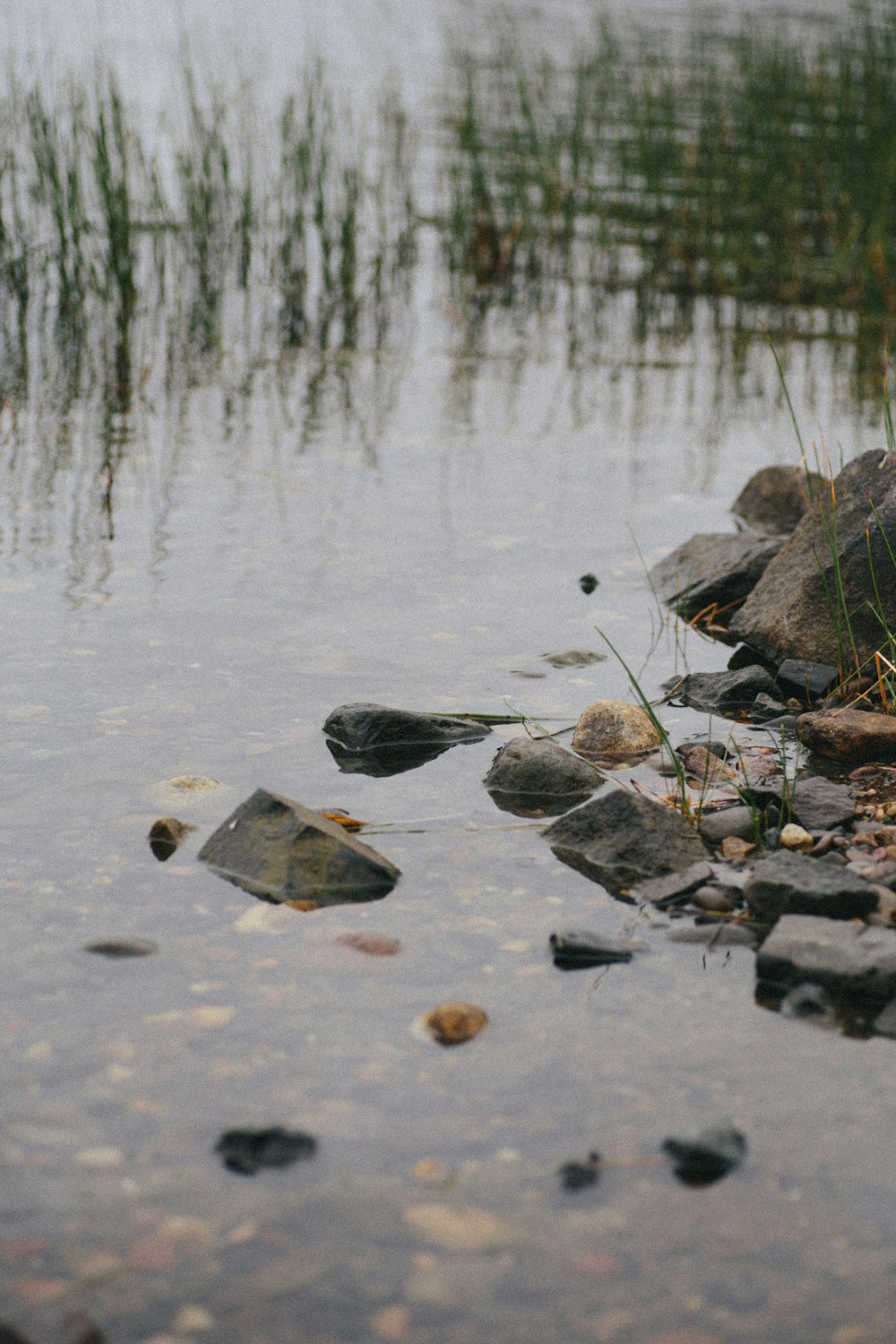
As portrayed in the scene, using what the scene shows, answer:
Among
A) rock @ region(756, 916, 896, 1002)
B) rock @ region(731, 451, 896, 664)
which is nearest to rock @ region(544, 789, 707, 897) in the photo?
rock @ region(756, 916, 896, 1002)

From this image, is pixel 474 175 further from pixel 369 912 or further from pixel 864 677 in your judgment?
pixel 369 912

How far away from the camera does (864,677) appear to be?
11.7 feet

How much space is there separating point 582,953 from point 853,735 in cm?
111

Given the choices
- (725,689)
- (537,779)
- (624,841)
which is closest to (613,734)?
(537,779)

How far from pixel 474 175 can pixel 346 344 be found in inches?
82.2

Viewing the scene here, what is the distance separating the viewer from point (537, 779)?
2.99m

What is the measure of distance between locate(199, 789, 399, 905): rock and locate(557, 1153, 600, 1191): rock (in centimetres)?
76

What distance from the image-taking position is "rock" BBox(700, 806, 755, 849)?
2762mm

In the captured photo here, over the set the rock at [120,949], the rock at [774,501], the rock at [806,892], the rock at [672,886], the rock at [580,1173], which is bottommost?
the rock at [580,1173]

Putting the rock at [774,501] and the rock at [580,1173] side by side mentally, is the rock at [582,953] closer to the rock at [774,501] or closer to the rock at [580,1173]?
the rock at [580,1173]

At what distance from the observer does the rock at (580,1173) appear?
6.00 feet

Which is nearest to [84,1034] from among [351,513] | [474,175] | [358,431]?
[351,513]

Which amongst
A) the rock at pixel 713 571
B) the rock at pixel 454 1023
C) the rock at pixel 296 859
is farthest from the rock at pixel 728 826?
the rock at pixel 713 571

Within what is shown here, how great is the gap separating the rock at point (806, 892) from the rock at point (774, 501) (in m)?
2.62
